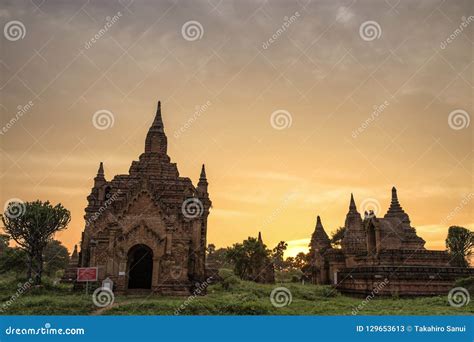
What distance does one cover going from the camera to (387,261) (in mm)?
30125

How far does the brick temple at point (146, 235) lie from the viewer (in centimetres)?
2548

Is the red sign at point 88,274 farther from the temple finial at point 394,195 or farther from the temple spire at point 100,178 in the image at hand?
the temple finial at point 394,195

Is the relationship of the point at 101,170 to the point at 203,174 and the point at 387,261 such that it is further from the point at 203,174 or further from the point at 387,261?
the point at 387,261

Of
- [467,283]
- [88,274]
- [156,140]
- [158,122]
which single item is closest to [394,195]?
[467,283]

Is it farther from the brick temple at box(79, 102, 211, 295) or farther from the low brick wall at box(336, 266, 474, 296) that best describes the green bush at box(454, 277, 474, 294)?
the brick temple at box(79, 102, 211, 295)

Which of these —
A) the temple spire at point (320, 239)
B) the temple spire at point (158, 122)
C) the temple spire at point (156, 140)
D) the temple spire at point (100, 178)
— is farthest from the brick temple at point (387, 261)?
the temple spire at point (100, 178)

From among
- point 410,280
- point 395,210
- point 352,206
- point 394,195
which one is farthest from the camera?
point 352,206

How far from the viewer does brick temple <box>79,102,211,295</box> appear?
2548 cm

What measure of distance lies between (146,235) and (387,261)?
60.8ft

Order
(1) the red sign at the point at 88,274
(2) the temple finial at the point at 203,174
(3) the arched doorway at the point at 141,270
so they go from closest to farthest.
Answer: (1) the red sign at the point at 88,274
(3) the arched doorway at the point at 141,270
(2) the temple finial at the point at 203,174

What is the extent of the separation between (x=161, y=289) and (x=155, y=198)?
615 centimetres

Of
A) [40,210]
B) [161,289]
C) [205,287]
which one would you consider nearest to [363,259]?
[205,287]

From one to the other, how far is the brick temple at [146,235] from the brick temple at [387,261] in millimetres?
12423

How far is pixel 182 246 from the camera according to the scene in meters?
26.4
